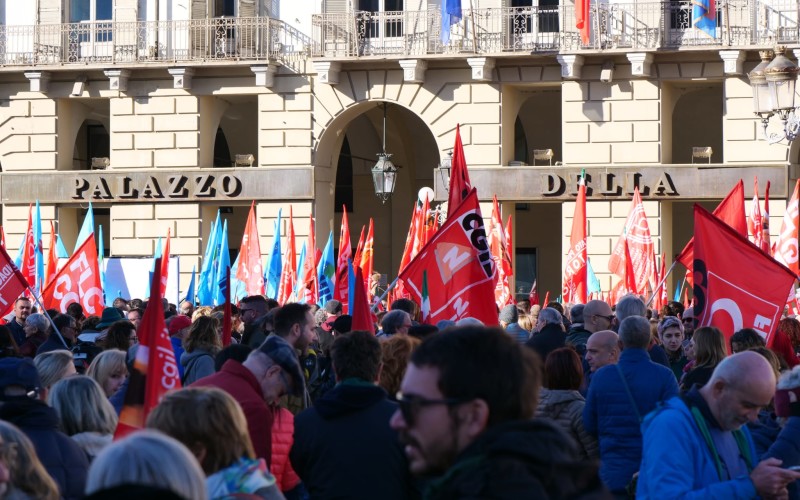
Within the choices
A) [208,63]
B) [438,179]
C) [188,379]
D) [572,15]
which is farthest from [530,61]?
[188,379]

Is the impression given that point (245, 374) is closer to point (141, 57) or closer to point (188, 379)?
point (188, 379)

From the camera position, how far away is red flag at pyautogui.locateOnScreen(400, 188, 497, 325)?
11648mm

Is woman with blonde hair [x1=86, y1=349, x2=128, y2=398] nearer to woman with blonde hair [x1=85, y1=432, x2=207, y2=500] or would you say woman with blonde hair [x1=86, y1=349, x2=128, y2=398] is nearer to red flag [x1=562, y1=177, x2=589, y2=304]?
woman with blonde hair [x1=85, y1=432, x2=207, y2=500]

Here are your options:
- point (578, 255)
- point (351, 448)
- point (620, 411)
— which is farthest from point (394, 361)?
point (578, 255)

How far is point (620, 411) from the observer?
744 centimetres

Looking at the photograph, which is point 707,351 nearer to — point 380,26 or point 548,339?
point 548,339

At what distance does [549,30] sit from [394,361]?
20.8 meters

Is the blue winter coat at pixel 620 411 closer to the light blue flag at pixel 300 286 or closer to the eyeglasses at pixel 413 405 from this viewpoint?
the eyeglasses at pixel 413 405

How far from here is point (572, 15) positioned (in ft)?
87.0

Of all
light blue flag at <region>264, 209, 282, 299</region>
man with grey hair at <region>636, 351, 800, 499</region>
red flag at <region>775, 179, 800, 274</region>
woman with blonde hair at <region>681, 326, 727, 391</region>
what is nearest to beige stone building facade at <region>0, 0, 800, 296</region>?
light blue flag at <region>264, 209, 282, 299</region>

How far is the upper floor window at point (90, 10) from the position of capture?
94.0 feet

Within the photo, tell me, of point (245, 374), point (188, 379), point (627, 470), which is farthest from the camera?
point (188, 379)

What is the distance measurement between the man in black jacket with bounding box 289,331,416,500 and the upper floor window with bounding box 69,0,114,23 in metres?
23.8

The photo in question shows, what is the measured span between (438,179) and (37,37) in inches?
332
